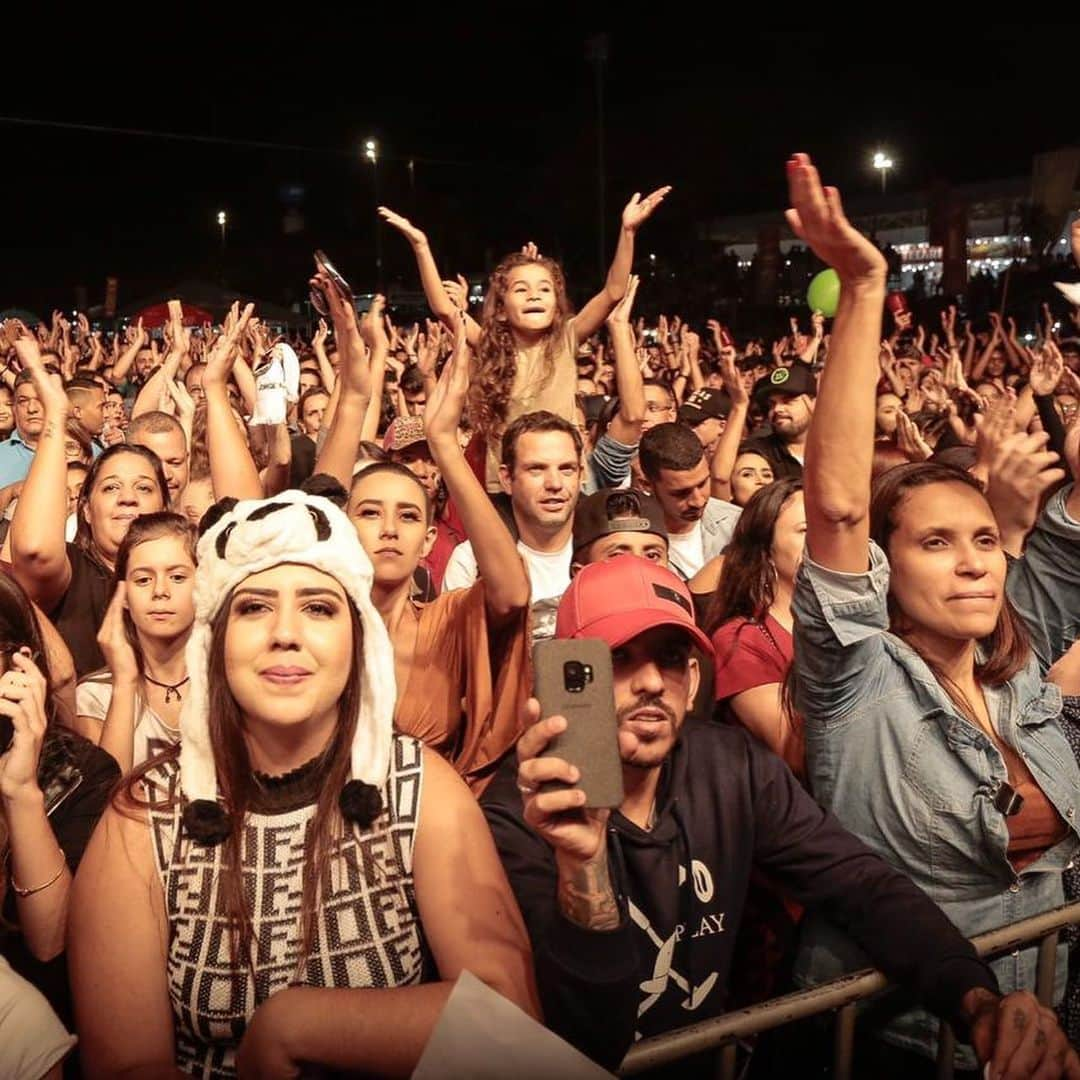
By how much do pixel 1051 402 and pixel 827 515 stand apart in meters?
2.95

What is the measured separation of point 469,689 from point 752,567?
3.03ft

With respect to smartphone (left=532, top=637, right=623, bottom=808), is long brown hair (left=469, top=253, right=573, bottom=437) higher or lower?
higher

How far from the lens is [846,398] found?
7.30ft

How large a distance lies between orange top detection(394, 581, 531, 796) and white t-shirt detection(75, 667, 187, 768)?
0.67 m

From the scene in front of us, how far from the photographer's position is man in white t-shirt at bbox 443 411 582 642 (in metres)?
3.77

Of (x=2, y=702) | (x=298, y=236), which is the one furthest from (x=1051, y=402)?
(x=298, y=236)

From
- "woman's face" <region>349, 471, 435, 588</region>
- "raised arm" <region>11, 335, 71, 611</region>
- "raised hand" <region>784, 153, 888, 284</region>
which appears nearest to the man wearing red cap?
"raised hand" <region>784, 153, 888, 284</region>

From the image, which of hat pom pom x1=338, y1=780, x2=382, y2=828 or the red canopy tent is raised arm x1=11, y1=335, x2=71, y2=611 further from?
the red canopy tent

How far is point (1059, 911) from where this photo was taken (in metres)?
2.21

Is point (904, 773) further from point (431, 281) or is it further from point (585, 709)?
point (431, 281)

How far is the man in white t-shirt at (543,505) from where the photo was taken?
3.77 m

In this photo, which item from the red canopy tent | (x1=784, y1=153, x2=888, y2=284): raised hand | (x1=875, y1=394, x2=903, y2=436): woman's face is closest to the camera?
(x1=784, y1=153, x2=888, y2=284): raised hand

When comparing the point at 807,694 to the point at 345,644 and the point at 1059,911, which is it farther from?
the point at 345,644

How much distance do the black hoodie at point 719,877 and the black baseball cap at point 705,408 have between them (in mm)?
4326
